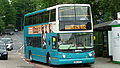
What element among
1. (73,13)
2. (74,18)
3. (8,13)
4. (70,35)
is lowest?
(70,35)

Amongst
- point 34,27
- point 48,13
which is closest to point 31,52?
point 34,27

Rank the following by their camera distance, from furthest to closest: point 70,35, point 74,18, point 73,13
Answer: point 73,13, point 74,18, point 70,35

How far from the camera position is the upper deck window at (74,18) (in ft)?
64.1

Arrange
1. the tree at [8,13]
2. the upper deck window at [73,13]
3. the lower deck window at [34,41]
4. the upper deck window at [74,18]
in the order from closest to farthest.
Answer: the upper deck window at [74,18] → the upper deck window at [73,13] → the lower deck window at [34,41] → the tree at [8,13]

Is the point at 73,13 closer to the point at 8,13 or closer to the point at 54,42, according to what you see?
the point at 54,42

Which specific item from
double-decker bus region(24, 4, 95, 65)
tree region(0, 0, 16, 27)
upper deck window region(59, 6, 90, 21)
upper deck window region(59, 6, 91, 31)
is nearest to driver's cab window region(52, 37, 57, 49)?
double-decker bus region(24, 4, 95, 65)

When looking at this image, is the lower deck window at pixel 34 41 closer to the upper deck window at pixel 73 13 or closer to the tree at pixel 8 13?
the upper deck window at pixel 73 13

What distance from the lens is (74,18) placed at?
19.7 meters

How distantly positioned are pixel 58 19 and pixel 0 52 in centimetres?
949

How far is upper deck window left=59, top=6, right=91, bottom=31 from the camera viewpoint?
1955cm

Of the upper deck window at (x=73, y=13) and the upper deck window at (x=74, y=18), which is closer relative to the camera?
the upper deck window at (x=74, y=18)

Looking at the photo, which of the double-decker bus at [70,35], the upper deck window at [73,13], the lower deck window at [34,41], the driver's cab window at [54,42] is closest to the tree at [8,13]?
the lower deck window at [34,41]

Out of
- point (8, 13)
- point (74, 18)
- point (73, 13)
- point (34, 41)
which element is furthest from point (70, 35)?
point (8, 13)

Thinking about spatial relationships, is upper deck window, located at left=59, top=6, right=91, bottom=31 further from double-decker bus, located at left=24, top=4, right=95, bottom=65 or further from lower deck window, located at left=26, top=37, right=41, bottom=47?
lower deck window, located at left=26, top=37, right=41, bottom=47
